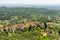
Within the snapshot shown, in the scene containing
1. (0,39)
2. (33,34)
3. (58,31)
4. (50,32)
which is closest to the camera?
(0,39)

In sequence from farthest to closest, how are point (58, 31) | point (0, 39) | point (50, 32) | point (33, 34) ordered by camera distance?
1. point (58, 31)
2. point (50, 32)
3. point (33, 34)
4. point (0, 39)

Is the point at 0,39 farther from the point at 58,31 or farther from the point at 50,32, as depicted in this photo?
the point at 58,31

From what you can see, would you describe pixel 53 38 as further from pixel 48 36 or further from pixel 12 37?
pixel 12 37

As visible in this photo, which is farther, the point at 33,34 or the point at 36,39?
the point at 33,34

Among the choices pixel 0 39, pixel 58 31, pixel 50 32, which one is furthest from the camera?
pixel 58 31

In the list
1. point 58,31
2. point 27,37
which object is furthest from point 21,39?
point 58,31

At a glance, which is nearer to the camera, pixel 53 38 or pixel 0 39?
pixel 0 39

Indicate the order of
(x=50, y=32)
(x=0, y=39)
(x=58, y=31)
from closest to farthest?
(x=0, y=39) < (x=50, y=32) < (x=58, y=31)

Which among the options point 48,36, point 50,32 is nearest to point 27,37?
point 48,36
